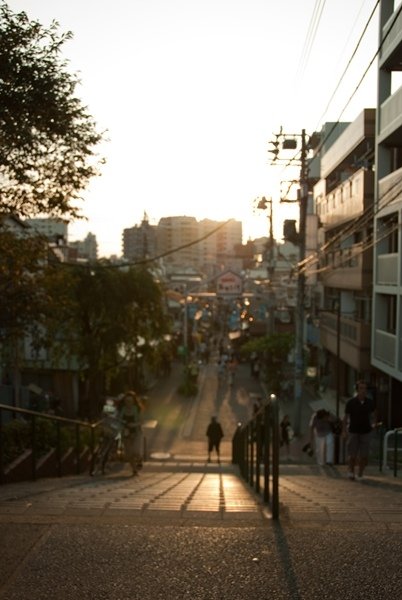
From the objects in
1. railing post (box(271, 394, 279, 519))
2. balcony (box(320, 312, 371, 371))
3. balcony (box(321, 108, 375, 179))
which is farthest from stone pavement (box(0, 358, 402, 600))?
balcony (box(321, 108, 375, 179))

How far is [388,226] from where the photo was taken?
74.2 feet

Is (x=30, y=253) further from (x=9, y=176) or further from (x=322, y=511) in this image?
(x=322, y=511)

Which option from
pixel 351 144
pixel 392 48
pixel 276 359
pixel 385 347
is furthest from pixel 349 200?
pixel 276 359

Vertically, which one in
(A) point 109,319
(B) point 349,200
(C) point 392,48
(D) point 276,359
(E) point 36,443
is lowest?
(D) point 276,359

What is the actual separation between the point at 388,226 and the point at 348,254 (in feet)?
22.3

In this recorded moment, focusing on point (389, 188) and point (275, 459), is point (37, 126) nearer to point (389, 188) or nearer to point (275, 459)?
point (275, 459)

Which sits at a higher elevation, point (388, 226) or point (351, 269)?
point (388, 226)

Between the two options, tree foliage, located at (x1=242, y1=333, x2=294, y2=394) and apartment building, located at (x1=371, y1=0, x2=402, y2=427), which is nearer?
apartment building, located at (x1=371, y1=0, x2=402, y2=427)

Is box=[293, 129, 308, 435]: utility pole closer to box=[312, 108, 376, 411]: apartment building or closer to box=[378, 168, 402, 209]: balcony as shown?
box=[312, 108, 376, 411]: apartment building

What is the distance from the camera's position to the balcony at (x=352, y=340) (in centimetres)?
2488

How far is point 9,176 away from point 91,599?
20.6 ft

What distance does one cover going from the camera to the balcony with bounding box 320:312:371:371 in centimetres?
2488

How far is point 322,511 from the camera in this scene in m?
5.90

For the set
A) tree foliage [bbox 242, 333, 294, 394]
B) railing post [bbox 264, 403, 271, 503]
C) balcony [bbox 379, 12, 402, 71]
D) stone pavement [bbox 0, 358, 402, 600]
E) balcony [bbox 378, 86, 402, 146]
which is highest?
balcony [bbox 379, 12, 402, 71]
